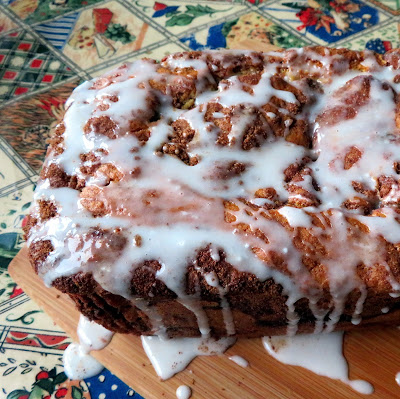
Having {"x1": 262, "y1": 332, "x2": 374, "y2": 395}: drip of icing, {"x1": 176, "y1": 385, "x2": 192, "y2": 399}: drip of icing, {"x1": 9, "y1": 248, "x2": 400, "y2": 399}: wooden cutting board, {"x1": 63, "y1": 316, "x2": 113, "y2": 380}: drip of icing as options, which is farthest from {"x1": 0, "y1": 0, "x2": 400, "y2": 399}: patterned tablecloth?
{"x1": 262, "y1": 332, "x2": 374, "y2": 395}: drip of icing

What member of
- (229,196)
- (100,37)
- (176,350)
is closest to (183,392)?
(176,350)

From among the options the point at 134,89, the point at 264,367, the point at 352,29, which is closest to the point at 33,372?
the point at 264,367

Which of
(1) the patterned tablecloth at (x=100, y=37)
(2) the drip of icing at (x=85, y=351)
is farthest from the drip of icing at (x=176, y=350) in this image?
(1) the patterned tablecloth at (x=100, y=37)

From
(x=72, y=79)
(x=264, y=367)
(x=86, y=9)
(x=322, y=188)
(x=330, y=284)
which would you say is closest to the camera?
(x=330, y=284)

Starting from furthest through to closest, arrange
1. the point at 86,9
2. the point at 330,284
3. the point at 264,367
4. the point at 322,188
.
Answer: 1. the point at 86,9
2. the point at 264,367
3. the point at 322,188
4. the point at 330,284

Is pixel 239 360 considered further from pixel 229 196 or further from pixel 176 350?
pixel 229 196

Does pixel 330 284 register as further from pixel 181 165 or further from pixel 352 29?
pixel 352 29

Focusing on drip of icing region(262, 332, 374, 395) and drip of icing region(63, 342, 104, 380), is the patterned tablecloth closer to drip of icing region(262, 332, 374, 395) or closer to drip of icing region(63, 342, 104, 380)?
drip of icing region(63, 342, 104, 380)
